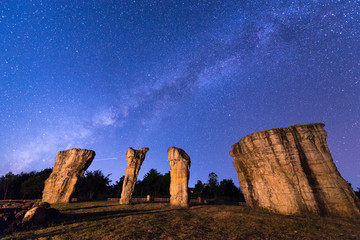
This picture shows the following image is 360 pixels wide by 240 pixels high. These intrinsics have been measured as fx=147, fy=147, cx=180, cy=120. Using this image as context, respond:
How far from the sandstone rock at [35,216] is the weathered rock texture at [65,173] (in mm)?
18019

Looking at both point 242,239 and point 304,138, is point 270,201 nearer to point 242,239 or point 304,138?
point 304,138

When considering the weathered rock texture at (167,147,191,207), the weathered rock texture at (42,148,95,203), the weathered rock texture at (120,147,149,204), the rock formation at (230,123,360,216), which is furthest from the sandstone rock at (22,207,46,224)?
Result: the rock formation at (230,123,360,216)

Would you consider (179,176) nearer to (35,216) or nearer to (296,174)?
(296,174)

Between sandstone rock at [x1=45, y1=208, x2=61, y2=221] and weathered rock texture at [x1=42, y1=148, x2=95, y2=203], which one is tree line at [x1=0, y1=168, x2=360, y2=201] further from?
sandstone rock at [x1=45, y1=208, x2=61, y2=221]

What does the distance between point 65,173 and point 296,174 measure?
117 ft

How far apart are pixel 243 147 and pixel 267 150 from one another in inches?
128

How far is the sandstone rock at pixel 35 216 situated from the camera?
9.70 m

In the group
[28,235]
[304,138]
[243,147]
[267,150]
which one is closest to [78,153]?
[28,235]

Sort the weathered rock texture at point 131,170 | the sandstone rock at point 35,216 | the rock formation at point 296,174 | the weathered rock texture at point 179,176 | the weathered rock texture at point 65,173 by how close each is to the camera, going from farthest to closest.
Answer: the weathered rock texture at point 65,173, the weathered rock texture at point 131,170, the weathered rock texture at point 179,176, the rock formation at point 296,174, the sandstone rock at point 35,216

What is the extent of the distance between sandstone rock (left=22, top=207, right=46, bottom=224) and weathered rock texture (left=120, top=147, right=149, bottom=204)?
525 inches

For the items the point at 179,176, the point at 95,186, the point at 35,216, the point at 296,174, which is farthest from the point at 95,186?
the point at 296,174

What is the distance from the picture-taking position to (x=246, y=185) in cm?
1994

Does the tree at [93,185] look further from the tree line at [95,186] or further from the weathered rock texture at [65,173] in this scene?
the weathered rock texture at [65,173]

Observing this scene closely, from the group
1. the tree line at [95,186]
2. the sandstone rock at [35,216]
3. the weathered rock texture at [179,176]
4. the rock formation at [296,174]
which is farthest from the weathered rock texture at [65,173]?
the rock formation at [296,174]
